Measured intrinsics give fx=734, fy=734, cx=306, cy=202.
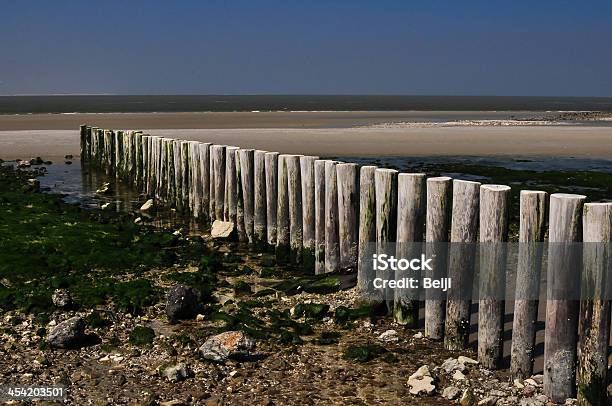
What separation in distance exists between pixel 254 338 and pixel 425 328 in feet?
5.35

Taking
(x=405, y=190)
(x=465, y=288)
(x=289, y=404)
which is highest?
(x=405, y=190)

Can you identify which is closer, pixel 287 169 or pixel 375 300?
pixel 375 300

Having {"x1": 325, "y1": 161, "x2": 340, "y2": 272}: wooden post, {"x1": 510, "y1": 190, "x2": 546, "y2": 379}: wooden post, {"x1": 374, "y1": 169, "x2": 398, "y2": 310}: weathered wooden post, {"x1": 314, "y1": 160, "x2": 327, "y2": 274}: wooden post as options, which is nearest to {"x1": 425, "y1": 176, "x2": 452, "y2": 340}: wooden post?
{"x1": 374, "y1": 169, "x2": 398, "y2": 310}: weathered wooden post

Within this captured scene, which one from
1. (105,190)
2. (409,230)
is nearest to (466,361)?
(409,230)

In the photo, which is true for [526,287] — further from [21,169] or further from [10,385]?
[21,169]

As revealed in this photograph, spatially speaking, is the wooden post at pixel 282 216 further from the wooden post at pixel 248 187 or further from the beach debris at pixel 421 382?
the beach debris at pixel 421 382

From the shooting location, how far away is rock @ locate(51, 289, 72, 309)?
305 inches

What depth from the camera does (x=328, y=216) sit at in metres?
8.84

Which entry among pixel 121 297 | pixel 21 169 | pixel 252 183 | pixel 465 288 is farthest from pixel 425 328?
pixel 21 169

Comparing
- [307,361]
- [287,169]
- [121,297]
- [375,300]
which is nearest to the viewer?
[307,361]

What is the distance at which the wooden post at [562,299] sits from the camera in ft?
18.1

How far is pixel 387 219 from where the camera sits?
7660 millimetres

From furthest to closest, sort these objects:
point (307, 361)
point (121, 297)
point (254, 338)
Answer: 1. point (121, 297)
2. point (254, 338)
3. point (307, 361)

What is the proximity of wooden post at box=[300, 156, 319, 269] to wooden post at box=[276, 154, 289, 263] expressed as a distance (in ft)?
1.92
